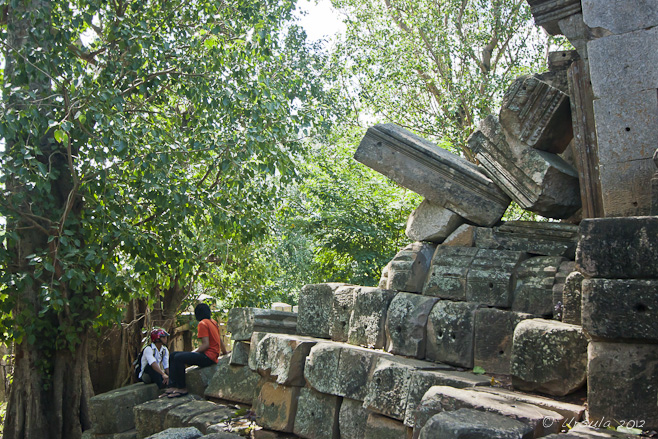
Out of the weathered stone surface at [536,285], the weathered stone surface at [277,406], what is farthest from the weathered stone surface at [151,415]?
the weathered stone surface at [536,285]

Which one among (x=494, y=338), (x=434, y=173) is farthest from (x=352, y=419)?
(x=434, y=173)

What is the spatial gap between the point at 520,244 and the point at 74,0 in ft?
19.3

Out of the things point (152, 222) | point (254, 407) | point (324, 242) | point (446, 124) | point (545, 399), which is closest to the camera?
point (545, 399)

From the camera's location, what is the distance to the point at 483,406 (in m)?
3.20

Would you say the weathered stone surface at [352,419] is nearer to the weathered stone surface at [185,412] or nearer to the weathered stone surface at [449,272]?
the weathered stone surface at [449,272]

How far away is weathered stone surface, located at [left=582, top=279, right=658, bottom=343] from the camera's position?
303 cm

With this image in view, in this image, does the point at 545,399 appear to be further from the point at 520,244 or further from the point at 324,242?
the point at 324,242

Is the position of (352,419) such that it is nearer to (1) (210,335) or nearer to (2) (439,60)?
(1) (210,335)

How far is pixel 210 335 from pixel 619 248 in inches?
184

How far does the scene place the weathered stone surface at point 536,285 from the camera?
4.09m

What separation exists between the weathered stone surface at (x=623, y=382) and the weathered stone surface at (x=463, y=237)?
5.20ft

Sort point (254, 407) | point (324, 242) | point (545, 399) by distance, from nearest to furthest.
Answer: point (545, 399) → point (254, 407) → point (324, 242)

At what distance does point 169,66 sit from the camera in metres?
7.40

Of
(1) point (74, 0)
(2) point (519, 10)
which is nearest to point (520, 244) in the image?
(1) point (74, 0)
